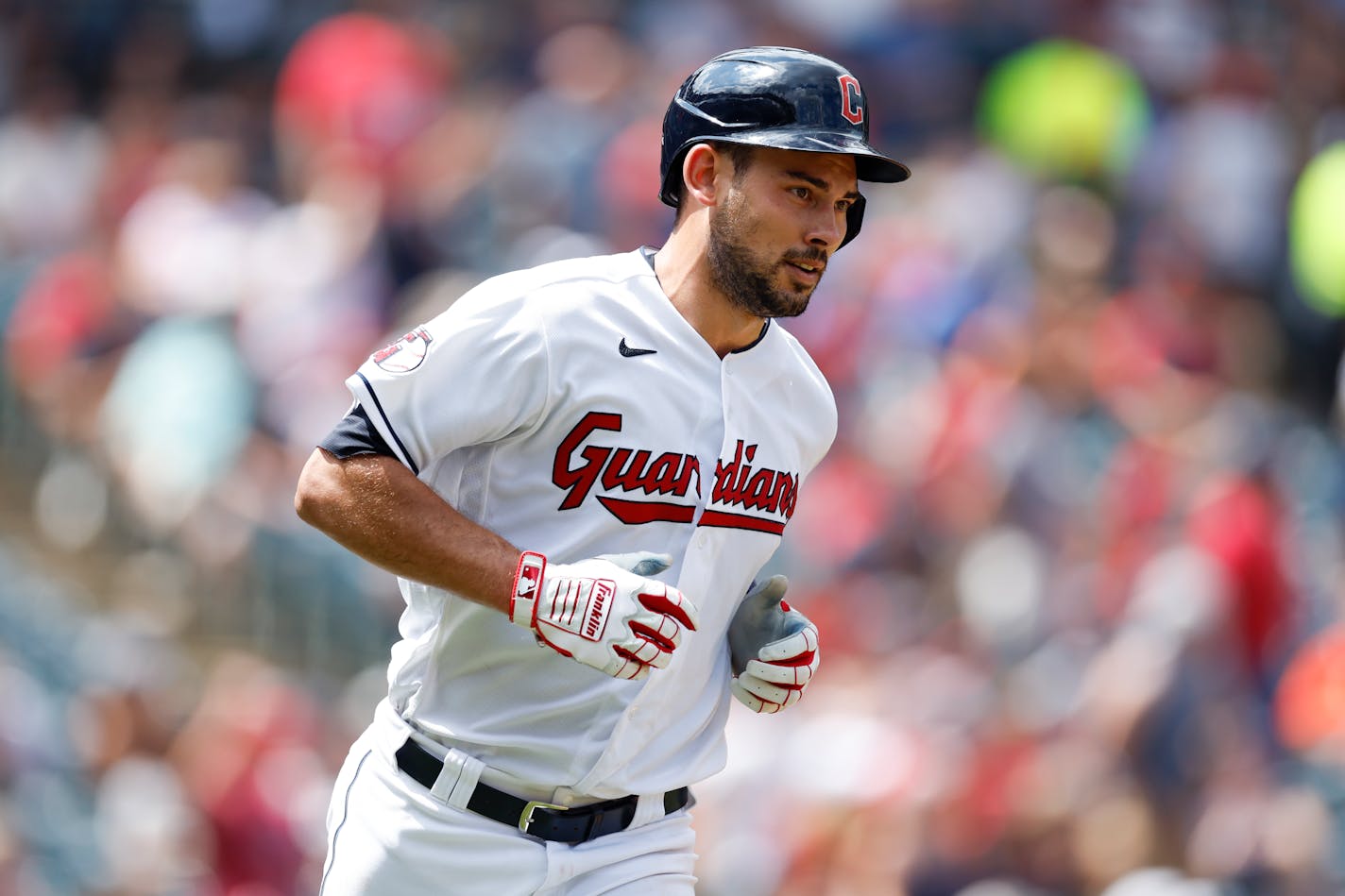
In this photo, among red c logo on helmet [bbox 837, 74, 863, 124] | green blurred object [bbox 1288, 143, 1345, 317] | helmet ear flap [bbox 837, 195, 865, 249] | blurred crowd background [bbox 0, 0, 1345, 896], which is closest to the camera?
red c logo on helmet [bbox 837, 74, 863, 124]

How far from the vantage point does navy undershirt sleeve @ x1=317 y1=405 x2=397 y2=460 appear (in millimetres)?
3096

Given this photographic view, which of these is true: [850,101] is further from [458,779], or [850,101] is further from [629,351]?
[458,779]

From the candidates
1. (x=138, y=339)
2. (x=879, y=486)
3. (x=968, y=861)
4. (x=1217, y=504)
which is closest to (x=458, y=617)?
(x=968, y=861)

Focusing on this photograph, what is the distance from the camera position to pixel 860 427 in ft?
25.1

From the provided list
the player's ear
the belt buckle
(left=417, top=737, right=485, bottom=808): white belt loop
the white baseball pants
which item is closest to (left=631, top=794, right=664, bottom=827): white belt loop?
the white baseball pants

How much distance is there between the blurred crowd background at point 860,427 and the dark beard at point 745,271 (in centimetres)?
269

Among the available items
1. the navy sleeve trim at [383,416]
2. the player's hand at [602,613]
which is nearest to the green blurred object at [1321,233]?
the player's hand at [602,613]

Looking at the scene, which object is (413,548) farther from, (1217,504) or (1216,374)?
(1216,374)

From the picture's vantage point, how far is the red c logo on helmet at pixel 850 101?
3.33 metres

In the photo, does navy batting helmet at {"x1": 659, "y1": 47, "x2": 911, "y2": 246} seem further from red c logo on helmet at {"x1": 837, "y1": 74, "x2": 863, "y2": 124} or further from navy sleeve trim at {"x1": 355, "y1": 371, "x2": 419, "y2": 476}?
navy sleeve trim at {"x1": 355, "y1": 371, "x2": 419, "y2": 476}

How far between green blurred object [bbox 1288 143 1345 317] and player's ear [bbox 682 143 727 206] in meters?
4.65

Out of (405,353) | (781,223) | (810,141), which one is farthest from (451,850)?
(810,141)

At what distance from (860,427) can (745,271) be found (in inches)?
171

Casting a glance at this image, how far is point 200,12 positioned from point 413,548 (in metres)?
8.73
